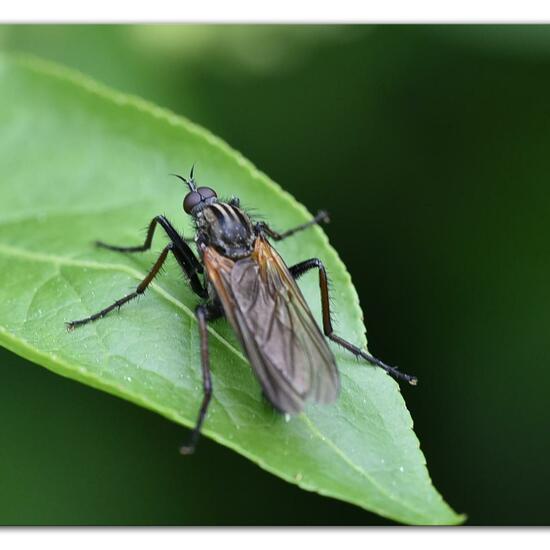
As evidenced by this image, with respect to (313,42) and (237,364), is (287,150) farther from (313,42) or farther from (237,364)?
(237,364)

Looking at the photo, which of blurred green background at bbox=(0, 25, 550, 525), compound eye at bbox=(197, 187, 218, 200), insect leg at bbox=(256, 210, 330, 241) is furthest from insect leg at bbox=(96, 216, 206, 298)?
blurred green background at bbox=(0, 25, 550, 525)

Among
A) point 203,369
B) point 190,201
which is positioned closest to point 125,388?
point 203,369

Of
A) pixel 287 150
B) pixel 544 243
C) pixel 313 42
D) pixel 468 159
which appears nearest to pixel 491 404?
pixel 544 243

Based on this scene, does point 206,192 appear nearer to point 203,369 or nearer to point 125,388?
point 203,369

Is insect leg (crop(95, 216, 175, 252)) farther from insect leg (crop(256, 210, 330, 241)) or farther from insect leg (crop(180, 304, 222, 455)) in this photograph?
insect leg (crop(180, 304, 222, 455))

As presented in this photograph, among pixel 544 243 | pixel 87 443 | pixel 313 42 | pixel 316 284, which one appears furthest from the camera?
pixel 313 42

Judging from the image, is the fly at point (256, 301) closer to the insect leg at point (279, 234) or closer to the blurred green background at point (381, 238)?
the insect leg at point (279, 234)
